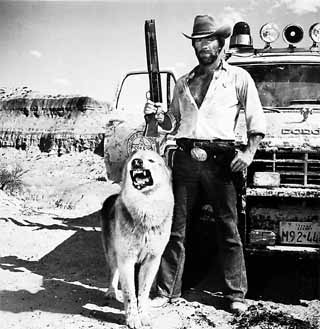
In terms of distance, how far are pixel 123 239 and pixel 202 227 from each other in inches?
39.6

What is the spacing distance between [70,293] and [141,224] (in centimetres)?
127

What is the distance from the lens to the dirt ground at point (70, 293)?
13.2 ft

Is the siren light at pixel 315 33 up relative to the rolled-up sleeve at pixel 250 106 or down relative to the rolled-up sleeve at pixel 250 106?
up

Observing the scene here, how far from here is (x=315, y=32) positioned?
576cm

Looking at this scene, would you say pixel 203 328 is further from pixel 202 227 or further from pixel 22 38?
pixel 22 38

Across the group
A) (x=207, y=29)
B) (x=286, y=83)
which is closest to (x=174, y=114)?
(x=207, y=29)

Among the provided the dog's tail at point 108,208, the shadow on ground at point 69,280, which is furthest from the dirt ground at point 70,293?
the dog's tail at point 108,208

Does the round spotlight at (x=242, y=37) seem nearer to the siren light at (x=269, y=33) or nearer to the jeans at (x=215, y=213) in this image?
the siren light at (x=269, y=33)

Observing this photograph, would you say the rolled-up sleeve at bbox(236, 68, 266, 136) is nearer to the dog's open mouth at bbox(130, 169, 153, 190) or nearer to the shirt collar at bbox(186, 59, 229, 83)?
the shirt collar at bbox(186, 59, 229, 83)

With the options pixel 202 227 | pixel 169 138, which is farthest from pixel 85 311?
pixel 169 138

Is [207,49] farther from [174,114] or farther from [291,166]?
[291,166]

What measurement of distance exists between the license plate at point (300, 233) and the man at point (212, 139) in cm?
42

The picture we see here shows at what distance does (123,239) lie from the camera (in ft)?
13.0

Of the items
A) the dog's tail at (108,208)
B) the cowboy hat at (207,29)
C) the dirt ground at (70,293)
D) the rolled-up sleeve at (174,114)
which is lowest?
the dirt ground at (70,293)
